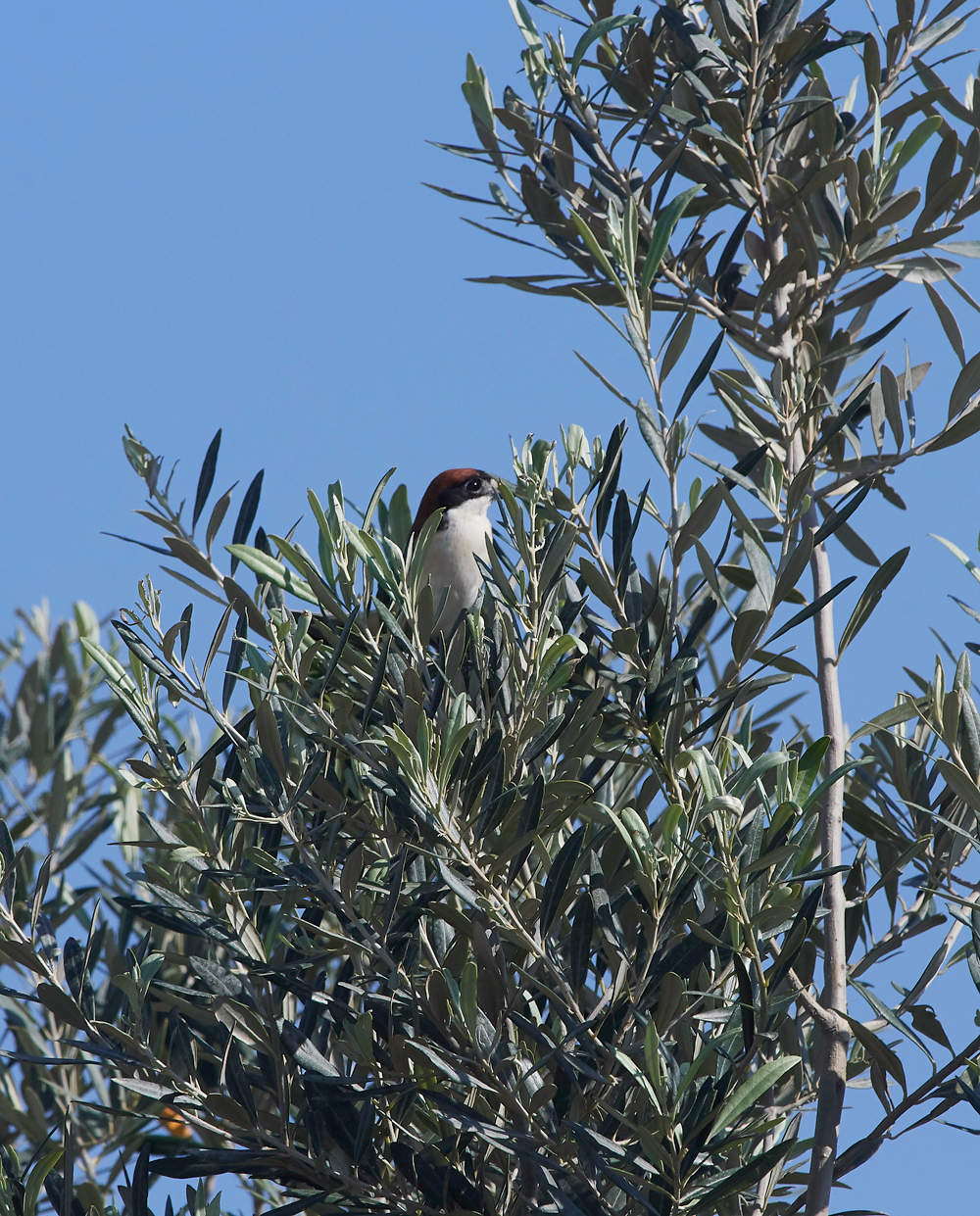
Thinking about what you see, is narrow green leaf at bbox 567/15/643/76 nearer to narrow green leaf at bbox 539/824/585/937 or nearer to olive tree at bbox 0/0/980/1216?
olive tree at bbox 0/0/980/1216

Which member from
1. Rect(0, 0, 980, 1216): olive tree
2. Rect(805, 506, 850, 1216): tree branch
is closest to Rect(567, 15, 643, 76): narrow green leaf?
Rect(0, 0, 980, 1216): olive tree

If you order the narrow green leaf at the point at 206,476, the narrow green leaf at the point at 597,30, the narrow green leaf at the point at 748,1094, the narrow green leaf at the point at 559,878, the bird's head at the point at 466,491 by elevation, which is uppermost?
the narrow green leaf at the point at 597,30


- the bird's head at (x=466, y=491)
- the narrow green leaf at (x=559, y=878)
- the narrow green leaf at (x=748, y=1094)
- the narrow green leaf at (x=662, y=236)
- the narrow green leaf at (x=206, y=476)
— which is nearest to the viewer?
the narrow green leaf at (x=748, y=1094)

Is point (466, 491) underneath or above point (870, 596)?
above

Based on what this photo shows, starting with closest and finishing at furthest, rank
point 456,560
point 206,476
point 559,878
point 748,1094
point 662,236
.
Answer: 1. point 748,1094
2. point 559,878
3. point 662,236
4. point 206,476
5. point 456,560

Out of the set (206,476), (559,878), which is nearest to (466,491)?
(206,476)

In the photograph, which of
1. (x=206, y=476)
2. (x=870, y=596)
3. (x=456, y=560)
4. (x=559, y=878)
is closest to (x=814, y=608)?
(x=870, y=596)

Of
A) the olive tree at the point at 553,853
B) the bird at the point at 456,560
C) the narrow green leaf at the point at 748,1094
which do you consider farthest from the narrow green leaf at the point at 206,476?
the narrow green leaf at the point at 748,1094

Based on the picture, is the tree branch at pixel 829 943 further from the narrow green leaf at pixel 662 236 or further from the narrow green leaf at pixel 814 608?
the narrow green leaf at pixel 662 236

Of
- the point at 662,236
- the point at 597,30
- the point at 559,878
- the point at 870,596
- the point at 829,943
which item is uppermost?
the point at 597,30

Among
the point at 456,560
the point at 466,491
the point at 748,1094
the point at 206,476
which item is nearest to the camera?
the point at 748,1094

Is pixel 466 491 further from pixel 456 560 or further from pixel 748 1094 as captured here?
pixel 748 1094

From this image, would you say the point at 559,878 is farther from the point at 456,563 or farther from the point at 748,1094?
the point at 456,563

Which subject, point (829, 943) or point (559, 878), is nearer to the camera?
point (559, 878)
